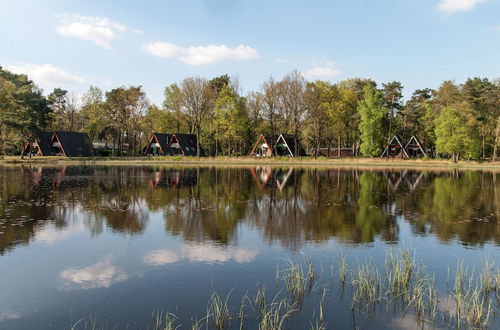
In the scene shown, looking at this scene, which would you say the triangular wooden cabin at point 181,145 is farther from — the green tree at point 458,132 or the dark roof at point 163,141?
the green tree at point 458,132

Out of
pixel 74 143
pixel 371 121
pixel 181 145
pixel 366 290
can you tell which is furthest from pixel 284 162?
pixel 366 290

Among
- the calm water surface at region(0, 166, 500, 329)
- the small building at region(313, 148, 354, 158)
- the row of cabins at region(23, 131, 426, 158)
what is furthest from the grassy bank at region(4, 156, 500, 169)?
the calm water surface at region(0, 166, 500, 329)

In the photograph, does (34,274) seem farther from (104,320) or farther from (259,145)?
(259,145)

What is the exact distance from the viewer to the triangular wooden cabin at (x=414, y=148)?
8612 centimetres

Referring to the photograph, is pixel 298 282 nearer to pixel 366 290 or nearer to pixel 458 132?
pixel 366 290

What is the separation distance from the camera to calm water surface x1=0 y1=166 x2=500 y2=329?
9086mm

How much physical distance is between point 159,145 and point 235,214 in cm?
7353

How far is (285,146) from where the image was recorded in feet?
300

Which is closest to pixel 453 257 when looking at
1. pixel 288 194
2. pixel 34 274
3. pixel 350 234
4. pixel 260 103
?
pixel 350 234

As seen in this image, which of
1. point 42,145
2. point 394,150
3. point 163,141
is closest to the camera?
point 42,145

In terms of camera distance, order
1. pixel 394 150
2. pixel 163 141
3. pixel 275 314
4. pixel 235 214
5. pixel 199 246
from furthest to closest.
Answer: pixel 163 141, pixel 394 150, pixel 235 214, pixel 199 246, pixel 275 314

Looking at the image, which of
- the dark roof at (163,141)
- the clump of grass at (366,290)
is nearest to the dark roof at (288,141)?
the dark roof at (163,141)

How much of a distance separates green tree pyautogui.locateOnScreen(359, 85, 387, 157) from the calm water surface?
2055 inches

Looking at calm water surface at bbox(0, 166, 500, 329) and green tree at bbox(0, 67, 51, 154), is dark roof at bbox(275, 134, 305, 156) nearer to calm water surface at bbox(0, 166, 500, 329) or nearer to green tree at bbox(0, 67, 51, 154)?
green tree at bbox(0, 67, 51, 154)
